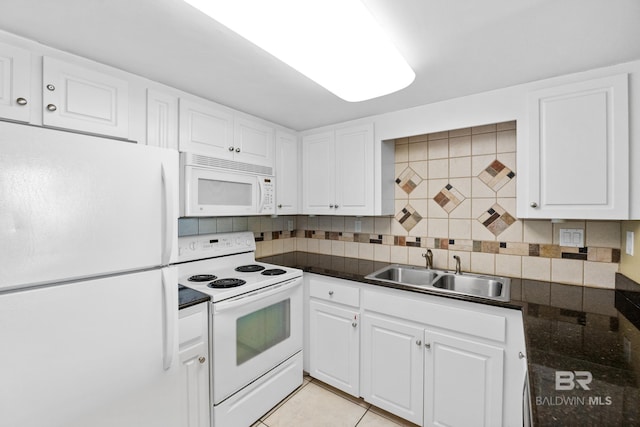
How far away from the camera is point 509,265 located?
1973mm

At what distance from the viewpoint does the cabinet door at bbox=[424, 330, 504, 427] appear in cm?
152

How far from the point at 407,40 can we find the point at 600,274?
70.1 inches

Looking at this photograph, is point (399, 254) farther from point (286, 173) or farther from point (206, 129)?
point (206, 129)

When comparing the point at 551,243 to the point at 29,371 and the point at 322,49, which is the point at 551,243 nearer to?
the point at 322,49

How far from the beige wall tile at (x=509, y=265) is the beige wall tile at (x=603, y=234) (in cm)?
38

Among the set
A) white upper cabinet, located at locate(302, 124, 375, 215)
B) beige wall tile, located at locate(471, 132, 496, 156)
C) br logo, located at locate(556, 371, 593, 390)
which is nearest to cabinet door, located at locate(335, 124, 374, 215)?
white upper cabinet, located at locate(302, 124, 375, 215)

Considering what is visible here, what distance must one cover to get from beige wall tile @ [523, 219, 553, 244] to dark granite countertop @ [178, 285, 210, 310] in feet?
6.82

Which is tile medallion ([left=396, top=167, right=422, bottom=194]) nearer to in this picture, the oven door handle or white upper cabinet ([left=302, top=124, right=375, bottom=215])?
white upper cabinet ([left=302, top=124, right=375, bottom=215])

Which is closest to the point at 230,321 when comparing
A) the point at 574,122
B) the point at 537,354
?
the point at 537,354

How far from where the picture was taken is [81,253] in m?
0.96

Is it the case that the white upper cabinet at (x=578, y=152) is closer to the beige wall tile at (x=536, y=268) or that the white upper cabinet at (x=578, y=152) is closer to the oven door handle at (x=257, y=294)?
the beige wall tile at (x=536, y=268)

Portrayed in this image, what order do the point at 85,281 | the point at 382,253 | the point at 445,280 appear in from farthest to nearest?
A: the point at 382,253
the point at 445,280
the point at 85,281

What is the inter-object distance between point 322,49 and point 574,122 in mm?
1420

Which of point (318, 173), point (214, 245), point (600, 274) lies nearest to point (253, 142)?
point (318, 173)
